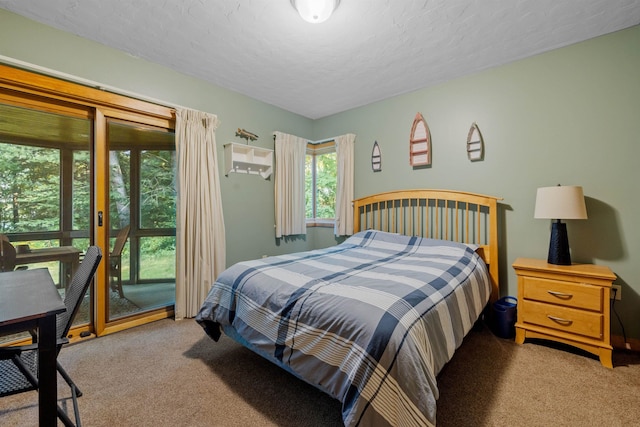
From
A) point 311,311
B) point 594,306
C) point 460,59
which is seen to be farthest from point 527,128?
point 311,311

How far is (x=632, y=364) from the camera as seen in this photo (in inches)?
77.5

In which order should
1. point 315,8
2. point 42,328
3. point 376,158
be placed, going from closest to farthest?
point 42,328 < point 315,8 < point 376,158

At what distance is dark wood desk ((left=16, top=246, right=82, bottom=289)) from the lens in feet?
7.03

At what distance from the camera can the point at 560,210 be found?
7.03 ft

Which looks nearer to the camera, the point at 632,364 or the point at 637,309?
the point at 632,364

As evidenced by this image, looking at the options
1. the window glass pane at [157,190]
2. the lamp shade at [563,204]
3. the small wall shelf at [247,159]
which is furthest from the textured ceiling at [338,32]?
the lamp shade at [563,204]

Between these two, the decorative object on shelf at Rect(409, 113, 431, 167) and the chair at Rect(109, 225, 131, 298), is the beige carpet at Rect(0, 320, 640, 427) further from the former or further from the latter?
the decorative object on shelf at Rect(409, 113, 431, 167)

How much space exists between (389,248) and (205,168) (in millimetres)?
2094

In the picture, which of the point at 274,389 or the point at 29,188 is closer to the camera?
the point at 274,389

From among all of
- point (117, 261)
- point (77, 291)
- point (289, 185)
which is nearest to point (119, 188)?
point (117, 261)

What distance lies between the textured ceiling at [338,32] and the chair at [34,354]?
1.78m

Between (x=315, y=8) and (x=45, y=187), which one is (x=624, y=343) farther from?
(x=45, y=187)

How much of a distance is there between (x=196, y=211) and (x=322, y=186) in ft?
6.63

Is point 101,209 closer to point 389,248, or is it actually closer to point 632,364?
point 389,248
